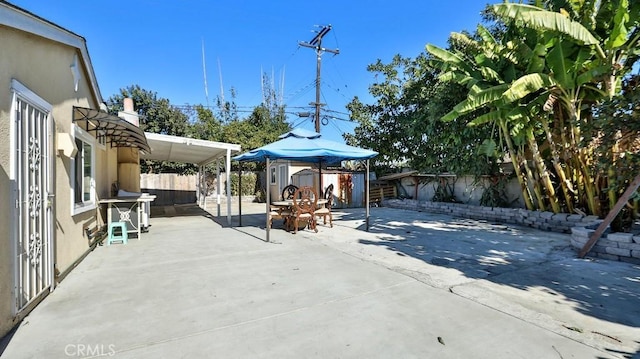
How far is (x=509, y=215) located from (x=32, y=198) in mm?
11214

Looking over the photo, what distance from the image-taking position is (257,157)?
7.55m

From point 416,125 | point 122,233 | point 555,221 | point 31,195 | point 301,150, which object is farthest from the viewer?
point 416,125

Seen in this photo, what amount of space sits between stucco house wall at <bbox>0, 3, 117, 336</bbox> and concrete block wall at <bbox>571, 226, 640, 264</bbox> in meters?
8.13

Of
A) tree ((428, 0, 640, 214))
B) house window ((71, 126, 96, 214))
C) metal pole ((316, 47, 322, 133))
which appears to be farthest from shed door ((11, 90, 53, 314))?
metal pole ((316, 47, 322, 133))

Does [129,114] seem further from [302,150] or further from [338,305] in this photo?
[338,305]

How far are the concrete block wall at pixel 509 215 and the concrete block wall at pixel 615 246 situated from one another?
1.84m

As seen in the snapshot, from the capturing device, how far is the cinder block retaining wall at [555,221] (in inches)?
200

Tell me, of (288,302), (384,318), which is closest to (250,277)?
(288,302)

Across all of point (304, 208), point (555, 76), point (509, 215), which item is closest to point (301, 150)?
point (304, 208)

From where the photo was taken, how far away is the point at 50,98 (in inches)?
154

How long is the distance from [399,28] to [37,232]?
1507 centimetres

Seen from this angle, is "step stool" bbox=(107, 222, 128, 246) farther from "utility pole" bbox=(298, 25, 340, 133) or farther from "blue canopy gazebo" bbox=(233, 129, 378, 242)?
"utility pole" bbox=(298, 25, 340, 133)

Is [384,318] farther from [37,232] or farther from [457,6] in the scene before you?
[457,6]

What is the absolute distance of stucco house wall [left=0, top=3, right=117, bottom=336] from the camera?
8.73 feet
